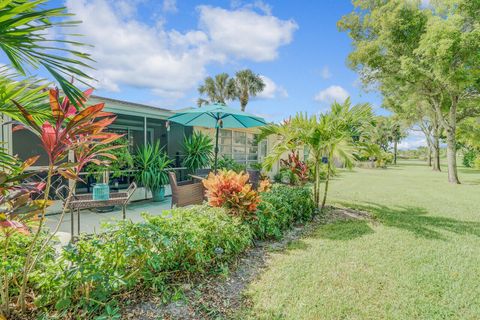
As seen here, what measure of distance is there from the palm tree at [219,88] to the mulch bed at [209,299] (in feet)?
95.9

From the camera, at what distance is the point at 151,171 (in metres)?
8.06

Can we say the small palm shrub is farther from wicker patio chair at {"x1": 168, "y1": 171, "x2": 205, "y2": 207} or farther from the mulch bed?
the mulch bed

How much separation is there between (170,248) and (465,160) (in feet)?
140

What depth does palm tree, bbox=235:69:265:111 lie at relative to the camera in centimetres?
3141

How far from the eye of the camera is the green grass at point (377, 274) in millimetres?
2949

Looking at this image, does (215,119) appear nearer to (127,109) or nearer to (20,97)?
(127,109)

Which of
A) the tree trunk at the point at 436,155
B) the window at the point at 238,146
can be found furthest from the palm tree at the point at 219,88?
the tree trunk at the point at 436,155

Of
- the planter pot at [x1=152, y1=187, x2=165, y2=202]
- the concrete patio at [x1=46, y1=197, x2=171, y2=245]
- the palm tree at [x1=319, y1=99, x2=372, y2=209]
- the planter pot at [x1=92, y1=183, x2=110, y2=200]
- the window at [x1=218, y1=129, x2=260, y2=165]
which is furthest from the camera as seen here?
the window at [x1=218, y1=129, x2=260, y2=165]

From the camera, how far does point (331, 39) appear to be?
1823 cm

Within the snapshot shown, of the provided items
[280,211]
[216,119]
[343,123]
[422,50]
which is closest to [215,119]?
[216,119]

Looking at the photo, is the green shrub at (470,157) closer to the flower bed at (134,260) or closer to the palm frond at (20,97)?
the flower bed at (134,260)

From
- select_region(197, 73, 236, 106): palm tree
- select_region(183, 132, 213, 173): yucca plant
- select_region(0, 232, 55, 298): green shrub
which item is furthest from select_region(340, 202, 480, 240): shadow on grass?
select_region(197, 73, 236, 106): palm tree

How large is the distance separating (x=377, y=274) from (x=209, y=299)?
7.60 ft

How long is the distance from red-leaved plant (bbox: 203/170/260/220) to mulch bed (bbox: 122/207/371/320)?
0.70 metres
